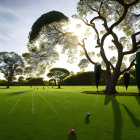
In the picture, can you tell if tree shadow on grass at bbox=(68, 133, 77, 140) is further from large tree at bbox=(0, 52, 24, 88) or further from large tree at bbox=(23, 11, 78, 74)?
large tree at bbox=(0, 52, 24, 88)

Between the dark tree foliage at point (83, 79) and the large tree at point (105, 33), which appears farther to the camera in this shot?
the dark tree foliage at point (83, 79)

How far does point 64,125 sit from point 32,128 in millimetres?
1177

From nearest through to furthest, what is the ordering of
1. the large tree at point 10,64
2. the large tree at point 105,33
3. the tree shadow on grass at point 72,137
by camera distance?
the tree shadow on grass at point 72,137
the large tree at point 105,33
the large tree at point 10,64

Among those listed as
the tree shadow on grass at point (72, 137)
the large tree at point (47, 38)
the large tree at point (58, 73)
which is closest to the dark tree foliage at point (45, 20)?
the large tree at point (47, 38)

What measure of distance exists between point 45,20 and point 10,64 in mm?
40441

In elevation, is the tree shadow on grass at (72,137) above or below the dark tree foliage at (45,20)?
below

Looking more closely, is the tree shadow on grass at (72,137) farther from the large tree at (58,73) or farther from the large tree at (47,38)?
the large tree at (58,73)

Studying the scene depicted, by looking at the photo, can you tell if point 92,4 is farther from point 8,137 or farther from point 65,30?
point 8,137

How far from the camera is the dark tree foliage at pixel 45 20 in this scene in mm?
24913

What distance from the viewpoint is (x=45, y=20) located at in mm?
24969

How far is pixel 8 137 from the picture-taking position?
4594 millimetres

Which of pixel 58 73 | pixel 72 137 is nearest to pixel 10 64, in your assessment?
pixel 58 73

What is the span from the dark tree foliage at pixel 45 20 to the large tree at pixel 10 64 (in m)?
37.6

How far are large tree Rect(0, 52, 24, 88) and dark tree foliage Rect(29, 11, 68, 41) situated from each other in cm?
3756
